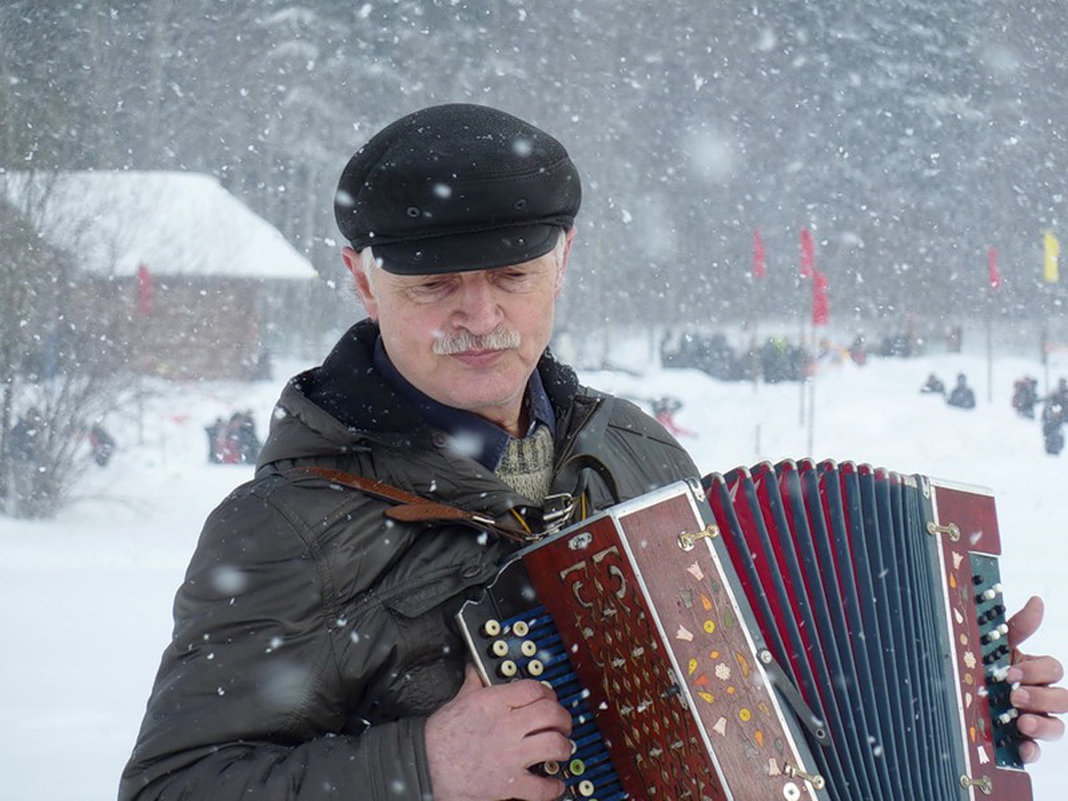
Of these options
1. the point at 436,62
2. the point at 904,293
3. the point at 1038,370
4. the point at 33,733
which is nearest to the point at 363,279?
the point at 33,733

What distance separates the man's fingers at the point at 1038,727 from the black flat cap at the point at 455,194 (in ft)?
2.90

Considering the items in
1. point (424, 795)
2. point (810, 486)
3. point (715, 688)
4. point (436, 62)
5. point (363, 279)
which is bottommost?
point (424, 795)

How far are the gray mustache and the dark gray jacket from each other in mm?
92

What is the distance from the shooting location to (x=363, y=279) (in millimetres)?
1538

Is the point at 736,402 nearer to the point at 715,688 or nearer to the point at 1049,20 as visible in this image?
the point at 1049,20

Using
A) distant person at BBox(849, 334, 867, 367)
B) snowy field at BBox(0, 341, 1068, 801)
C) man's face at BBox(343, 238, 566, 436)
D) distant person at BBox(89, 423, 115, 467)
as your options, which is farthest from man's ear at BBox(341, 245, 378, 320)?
distant person at BBox(849, 334, 867, 367)

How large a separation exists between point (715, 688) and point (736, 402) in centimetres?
1446

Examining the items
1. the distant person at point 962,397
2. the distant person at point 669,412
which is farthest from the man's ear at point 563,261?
the distant person at point 962,397

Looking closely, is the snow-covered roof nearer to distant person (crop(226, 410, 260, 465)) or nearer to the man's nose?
distant person (crop(226, 410, 260, 465))

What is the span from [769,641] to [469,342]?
1.66 ft

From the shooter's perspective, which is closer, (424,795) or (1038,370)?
(424,795)

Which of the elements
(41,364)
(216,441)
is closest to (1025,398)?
(216,441)

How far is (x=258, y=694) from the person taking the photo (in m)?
1.32

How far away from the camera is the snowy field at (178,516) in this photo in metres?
4.78
